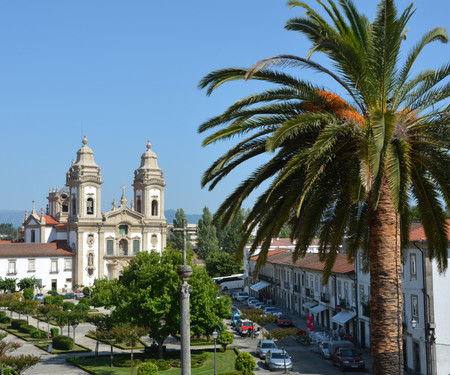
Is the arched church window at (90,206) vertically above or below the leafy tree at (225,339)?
above

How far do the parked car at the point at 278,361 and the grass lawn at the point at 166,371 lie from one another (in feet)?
7.10

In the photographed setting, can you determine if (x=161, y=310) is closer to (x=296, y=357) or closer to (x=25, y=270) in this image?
(x=296, y=357)

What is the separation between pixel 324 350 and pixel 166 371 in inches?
381

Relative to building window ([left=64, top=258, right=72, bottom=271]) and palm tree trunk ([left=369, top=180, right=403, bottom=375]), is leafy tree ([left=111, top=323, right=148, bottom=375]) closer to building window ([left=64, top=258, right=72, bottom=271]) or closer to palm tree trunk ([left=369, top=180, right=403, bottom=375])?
palm tree trunk ([left=369, top=180, right=403, bottom=375])

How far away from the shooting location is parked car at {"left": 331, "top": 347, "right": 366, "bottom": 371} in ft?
108

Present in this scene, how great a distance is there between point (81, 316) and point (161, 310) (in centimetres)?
1177

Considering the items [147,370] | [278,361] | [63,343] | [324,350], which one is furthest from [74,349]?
[324,350]

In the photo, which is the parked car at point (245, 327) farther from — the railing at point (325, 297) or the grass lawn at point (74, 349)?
the grass lawn at point (74, 349)

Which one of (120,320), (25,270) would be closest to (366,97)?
(120,320)

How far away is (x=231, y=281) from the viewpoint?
88.1 meters

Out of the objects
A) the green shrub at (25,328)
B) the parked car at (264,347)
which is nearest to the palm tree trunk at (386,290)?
the parked car at (264,347)

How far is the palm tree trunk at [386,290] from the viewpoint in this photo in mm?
12641

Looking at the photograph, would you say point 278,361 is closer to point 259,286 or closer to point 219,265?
point 259,286

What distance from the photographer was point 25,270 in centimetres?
8750
